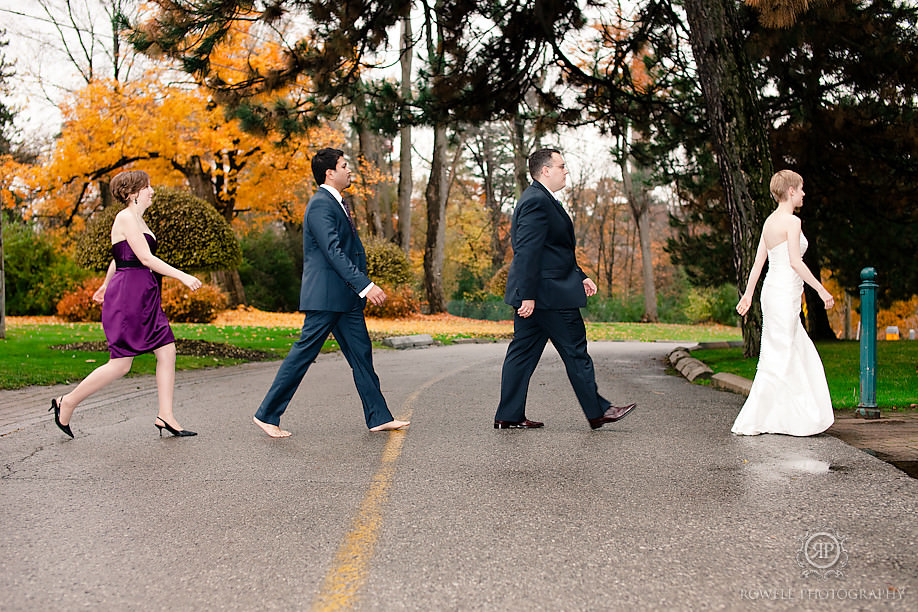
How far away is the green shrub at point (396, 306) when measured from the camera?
31.8 metres

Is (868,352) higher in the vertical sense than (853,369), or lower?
higher

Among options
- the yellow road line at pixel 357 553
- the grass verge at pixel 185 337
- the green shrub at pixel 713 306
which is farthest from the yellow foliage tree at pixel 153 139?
the yellow road line at pixel 357 553

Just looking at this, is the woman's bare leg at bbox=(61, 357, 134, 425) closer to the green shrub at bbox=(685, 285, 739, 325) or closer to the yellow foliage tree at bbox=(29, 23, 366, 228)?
the yellow foliage tree at bbox=(29, 23, 366, 228)

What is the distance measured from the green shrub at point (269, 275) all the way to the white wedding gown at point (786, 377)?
32.9 m

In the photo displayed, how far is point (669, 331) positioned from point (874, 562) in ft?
91.8

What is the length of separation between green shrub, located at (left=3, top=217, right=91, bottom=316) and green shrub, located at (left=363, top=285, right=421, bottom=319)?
9.94 meters

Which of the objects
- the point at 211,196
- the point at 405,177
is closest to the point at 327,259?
the point at 211,196

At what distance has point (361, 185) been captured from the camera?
36.7 meters

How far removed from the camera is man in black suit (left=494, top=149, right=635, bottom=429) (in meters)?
6.82

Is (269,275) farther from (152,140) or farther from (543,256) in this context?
(543,256)

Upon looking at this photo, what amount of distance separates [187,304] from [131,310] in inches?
844

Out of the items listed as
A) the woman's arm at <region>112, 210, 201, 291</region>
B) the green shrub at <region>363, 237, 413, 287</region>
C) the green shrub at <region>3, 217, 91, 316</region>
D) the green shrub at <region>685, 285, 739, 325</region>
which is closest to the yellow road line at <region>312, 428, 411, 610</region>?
the woman's arm at <region>112, 210, 201, 291</region>

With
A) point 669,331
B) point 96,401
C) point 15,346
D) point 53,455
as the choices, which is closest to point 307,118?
point 15,346

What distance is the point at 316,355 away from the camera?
21.9ft
